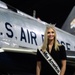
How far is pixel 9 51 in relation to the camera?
6.73m

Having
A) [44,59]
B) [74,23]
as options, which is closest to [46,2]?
[74,23]

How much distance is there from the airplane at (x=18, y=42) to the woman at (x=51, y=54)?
7.76 feet

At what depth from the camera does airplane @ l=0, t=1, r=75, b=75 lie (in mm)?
6609

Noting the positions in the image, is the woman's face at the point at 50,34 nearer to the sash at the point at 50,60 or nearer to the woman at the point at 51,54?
the woman at the point at 51,54

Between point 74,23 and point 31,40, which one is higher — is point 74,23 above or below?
above

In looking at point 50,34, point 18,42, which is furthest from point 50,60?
point 18,42

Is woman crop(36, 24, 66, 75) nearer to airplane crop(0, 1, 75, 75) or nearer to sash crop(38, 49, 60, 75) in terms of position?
sash crop(38, 49, 60, 75)

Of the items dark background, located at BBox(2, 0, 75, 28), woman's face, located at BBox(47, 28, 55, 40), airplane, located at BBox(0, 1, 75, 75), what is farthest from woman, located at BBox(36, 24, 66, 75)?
dark background, located at BBox(2, 0, 75, 28)

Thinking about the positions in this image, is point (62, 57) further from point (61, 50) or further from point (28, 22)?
point (28, 22)

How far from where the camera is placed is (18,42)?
7.10 m

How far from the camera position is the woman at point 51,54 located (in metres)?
3.74

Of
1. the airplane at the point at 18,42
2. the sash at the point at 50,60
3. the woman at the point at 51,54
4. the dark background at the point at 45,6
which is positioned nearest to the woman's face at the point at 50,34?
the woman at the point at 51,54

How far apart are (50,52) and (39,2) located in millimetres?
19002

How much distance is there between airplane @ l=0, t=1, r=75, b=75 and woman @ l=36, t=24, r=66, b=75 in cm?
237
